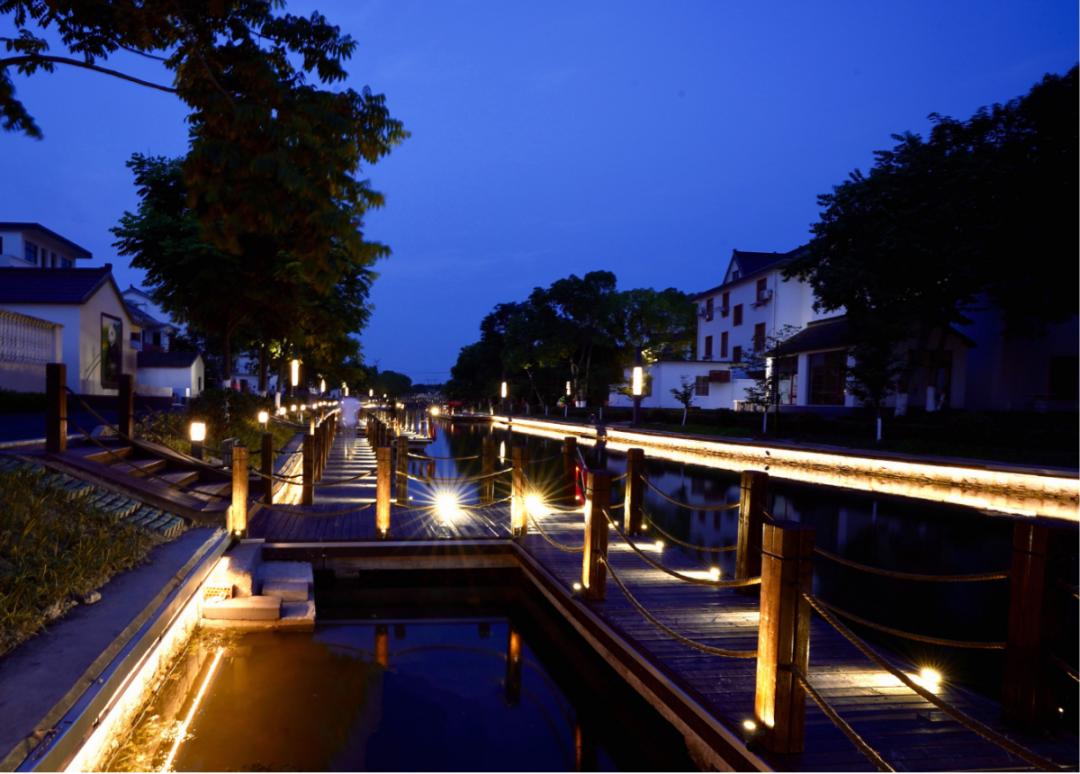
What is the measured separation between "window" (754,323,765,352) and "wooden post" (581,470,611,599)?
120ft

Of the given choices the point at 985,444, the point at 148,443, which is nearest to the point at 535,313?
the point at 985,444

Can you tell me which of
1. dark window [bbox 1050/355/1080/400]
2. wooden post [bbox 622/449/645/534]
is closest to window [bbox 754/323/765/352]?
dark window [bbox 1050/355/1080/400]

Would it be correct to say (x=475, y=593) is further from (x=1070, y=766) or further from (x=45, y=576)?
(x=1070, y=766)

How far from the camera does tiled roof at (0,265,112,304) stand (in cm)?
2230

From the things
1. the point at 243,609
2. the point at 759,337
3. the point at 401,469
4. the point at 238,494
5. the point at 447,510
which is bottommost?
the point at 243,609

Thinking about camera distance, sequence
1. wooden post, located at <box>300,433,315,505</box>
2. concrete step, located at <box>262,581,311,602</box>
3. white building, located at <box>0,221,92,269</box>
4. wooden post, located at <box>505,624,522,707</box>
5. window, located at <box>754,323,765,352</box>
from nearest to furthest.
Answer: wooden post, located at <box>505,624,522,707</box>
concrete step, located at <box>262,581,311,602</box>
wooden post, located at <box>300,433,315,505</box>
white building, located at <box>0,221,92,269</box>
window, located at <box>754,323,765,352</box>

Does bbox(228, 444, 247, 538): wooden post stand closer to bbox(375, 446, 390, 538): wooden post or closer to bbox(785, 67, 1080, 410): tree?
bbox(375, 446, 390, 538): wooden post

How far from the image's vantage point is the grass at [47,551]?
4.87m

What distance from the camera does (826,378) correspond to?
3612 centimetres

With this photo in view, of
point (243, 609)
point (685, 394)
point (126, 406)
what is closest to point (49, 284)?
point (126, 406)

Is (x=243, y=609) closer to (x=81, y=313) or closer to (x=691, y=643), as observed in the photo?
(x=691, y=643)

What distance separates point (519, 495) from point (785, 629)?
265 inches

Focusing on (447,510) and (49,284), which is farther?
(49,284)

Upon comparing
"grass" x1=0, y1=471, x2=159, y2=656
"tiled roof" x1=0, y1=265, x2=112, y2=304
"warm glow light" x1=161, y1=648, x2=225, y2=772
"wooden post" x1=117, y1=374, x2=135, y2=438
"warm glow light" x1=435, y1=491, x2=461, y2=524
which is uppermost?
"tiled roof" x1=0, y1=265, x2=112, y2=304
